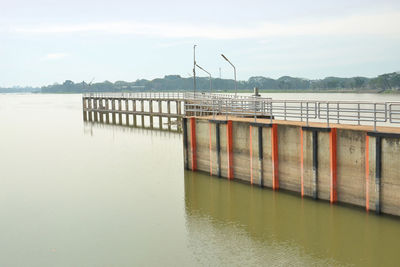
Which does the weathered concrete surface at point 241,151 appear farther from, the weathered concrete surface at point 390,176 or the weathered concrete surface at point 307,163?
the weathered concrete surface at point 390,176

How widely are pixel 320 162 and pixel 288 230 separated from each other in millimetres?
3631

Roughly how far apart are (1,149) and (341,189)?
100ft

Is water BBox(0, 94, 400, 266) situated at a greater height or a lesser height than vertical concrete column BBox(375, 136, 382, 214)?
lesser

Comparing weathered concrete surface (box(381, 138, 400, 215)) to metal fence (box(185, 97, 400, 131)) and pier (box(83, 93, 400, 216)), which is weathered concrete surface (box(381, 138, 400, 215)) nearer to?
pier (box(83, 93, 400, 216))

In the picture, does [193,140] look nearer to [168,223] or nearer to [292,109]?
[292,109]

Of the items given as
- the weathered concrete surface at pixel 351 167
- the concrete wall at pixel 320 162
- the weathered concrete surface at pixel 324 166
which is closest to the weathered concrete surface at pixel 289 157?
the concrete wall at pixel 320 162

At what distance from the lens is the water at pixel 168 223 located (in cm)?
1495

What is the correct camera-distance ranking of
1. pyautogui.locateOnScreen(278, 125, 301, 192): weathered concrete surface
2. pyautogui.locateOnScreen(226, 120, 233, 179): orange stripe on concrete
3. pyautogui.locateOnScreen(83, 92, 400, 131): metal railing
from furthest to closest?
1. pyautogui.locateOnScreen(226, 120, 233, 179): orange stripe on concrete
2. pyautogui.locateOnScreen(278, 125, 301, 192): weathered concrete surface
3. pyautogui.locateOnScreen(83, 92, 400, 131): metal railing

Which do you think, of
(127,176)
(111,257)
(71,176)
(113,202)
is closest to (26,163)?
(71,176)

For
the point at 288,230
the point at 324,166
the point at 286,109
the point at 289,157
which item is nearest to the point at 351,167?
the point at 324,166

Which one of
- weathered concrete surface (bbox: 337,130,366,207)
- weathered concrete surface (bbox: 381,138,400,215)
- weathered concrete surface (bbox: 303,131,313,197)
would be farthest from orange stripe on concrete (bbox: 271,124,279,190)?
weathered concrete surface (bbox: 381,138,400,215)

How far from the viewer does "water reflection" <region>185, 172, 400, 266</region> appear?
14562 mm

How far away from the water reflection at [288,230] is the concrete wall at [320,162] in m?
0.63

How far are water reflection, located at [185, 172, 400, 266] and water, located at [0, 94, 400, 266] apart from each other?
0.11ft
